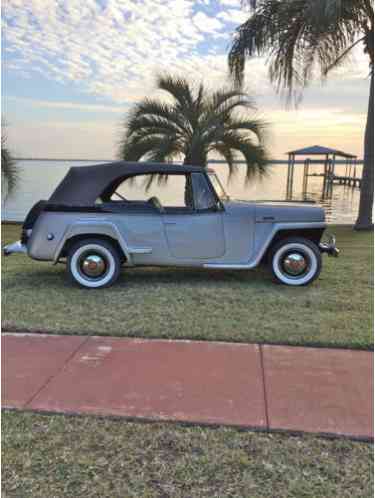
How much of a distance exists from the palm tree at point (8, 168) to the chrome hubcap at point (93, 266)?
6750mm

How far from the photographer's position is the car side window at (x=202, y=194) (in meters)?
5.14

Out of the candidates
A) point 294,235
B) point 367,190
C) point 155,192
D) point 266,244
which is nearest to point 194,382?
point 266,244

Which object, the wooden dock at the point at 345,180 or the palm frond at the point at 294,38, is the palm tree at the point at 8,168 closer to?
the palm frond at the point at 294,38

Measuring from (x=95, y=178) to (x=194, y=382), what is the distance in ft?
10.2

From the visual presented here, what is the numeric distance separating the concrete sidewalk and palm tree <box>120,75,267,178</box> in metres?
7.75

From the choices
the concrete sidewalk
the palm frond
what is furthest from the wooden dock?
the concrete sidewalk

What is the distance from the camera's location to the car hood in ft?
16.9

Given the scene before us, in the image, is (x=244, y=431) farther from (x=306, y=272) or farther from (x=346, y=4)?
(x=346, y=4)

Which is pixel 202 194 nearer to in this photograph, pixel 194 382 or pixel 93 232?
pixel 93 232

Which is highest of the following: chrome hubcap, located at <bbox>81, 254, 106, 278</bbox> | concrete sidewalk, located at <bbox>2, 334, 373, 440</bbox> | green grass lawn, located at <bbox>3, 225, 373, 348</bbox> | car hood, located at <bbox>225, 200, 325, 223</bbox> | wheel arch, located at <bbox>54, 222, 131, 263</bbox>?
car hood, located at <bbox>225, 200, 325, 223</bbox>

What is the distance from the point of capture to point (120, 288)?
17.3 ft

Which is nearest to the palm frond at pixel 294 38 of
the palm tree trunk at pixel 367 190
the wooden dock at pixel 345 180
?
the palm tree trunk at pixel 367 190

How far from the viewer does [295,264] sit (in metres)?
5.30

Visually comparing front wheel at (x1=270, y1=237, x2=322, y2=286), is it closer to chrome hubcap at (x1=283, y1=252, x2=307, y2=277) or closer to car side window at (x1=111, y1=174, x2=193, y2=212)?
chrome hubcap at (x1=283, y1=252, x2=307, y2=277)
